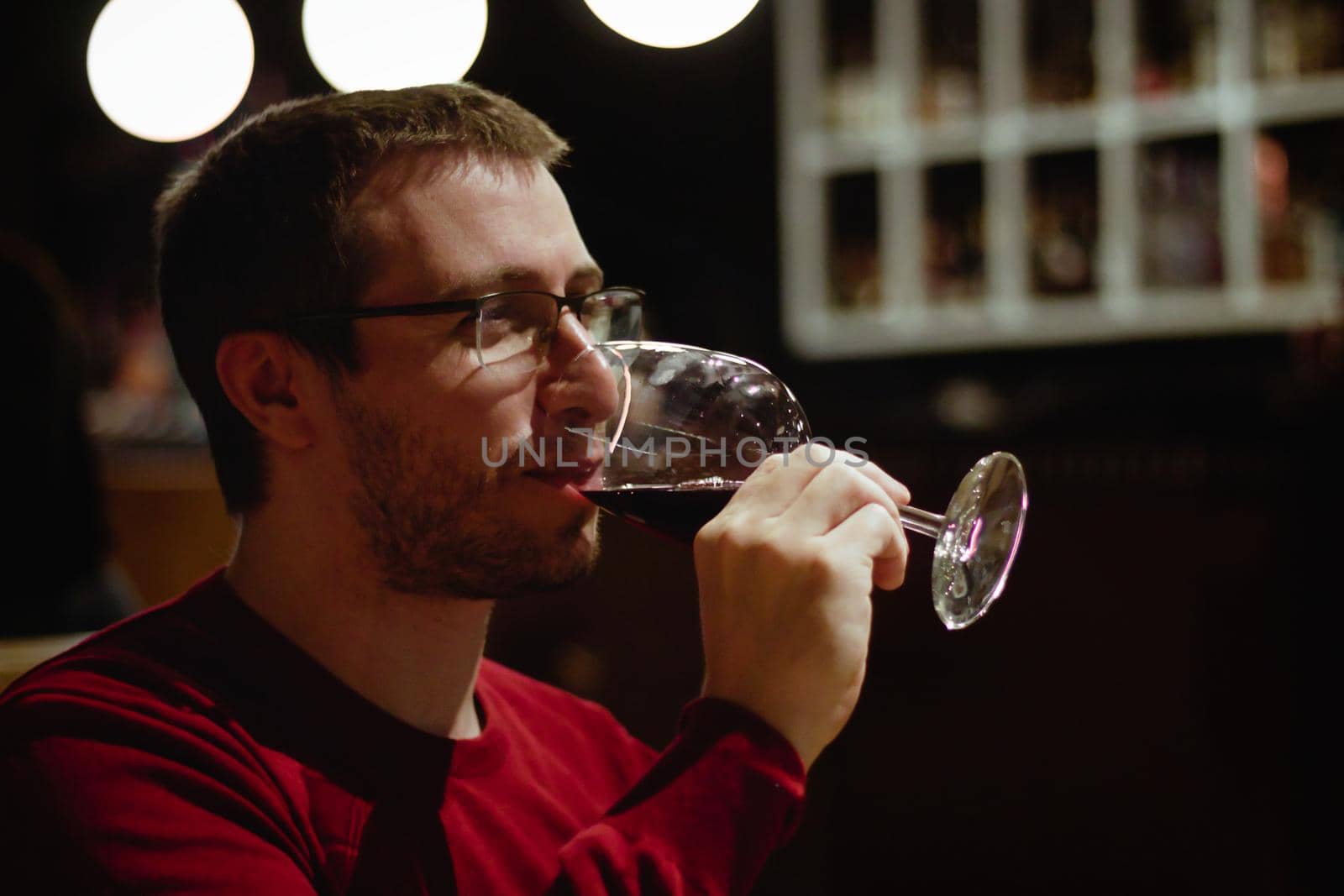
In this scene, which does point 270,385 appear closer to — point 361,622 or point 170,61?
point 361,622

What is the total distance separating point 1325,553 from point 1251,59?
6.06 ft

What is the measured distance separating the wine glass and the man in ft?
0.14

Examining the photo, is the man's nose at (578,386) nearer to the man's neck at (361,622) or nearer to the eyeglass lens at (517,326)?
the eyeglass lens at (517,326)

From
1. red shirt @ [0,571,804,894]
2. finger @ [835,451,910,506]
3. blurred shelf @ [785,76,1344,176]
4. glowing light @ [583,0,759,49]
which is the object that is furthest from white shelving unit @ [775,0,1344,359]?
red shirt @ [0,571,804,894]

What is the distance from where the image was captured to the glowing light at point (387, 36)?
310 cm

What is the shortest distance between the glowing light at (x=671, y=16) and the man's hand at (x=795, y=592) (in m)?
2.06

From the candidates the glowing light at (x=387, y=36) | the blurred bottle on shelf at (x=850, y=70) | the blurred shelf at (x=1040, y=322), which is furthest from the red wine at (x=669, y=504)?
the blurred bottle on shelf at (x=850, y=70)

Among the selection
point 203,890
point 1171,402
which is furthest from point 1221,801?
point 203,890

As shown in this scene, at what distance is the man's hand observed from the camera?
0.93 m

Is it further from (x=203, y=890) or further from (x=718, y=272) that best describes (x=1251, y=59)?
(x=203, y=890)

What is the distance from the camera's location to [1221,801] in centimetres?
262

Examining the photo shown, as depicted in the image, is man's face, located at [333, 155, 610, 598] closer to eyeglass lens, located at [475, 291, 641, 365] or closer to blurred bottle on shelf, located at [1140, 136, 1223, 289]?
eyeglass lens, located at [475, 291, 641, 365]

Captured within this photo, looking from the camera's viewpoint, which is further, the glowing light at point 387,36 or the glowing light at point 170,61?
the glowing light at point 170,61

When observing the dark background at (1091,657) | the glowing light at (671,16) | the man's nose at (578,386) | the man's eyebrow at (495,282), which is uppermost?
the glowing light at (671,16)
